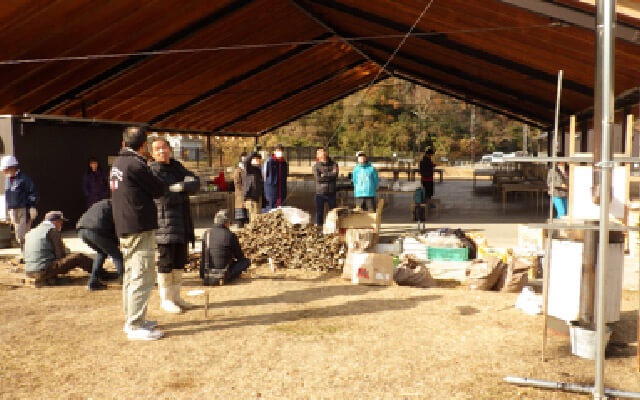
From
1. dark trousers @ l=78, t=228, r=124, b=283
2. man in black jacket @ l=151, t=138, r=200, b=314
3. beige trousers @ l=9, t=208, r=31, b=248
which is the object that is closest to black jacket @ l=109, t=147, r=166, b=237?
man in black jacket @ l=151, t=138, r=200, b=314

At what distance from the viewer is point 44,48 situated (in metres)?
Result: 9.05

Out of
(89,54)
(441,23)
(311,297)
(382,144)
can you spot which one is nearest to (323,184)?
(441,23)

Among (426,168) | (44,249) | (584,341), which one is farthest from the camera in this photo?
(426,168)

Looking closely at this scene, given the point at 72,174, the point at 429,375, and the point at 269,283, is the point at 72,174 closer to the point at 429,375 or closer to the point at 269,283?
the point at 269,283

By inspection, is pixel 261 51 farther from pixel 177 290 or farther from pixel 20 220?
pixel 177 290

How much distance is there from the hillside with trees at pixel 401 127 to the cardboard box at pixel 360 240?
113 feet

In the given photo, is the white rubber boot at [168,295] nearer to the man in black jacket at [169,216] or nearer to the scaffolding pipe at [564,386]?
the man in black jacket at [169,216]

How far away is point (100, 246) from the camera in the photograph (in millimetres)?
6402

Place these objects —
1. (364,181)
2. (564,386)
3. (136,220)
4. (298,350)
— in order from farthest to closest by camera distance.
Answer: (364,181)
(136,220)
(298,350)
(564,386)

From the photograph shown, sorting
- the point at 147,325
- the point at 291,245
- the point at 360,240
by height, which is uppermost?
the point at 360,240

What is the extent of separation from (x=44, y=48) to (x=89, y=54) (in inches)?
39.0

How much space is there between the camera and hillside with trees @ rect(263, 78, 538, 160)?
4478 centimetres

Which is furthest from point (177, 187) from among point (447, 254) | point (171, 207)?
point (447, 254)

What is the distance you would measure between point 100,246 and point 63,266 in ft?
3.30
